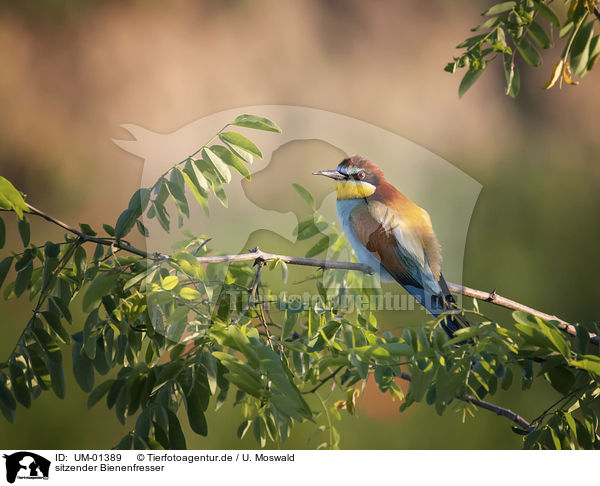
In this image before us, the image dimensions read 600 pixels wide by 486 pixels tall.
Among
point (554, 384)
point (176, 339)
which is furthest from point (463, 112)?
point (176, 339)

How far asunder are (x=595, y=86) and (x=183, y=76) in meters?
1.04

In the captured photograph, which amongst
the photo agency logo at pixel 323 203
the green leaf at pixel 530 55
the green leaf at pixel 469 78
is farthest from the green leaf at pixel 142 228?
the green leaf at pixel 530 55

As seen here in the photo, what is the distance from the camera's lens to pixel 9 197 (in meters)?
0.70

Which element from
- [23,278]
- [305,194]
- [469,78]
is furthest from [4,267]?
[469,78]

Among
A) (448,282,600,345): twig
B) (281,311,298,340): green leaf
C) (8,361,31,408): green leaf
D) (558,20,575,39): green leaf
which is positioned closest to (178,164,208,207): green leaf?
(281,311,298,340): green leaf

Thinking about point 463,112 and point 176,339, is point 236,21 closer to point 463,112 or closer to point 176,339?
point 463,112

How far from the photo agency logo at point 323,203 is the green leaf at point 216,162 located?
12 cm

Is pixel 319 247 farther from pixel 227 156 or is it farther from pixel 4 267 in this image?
pixel 4 267

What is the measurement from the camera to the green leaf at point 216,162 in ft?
2.60

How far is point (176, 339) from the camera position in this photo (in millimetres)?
681

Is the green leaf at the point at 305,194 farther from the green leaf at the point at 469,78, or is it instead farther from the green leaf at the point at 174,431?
the green leaf at the point at 174,431
